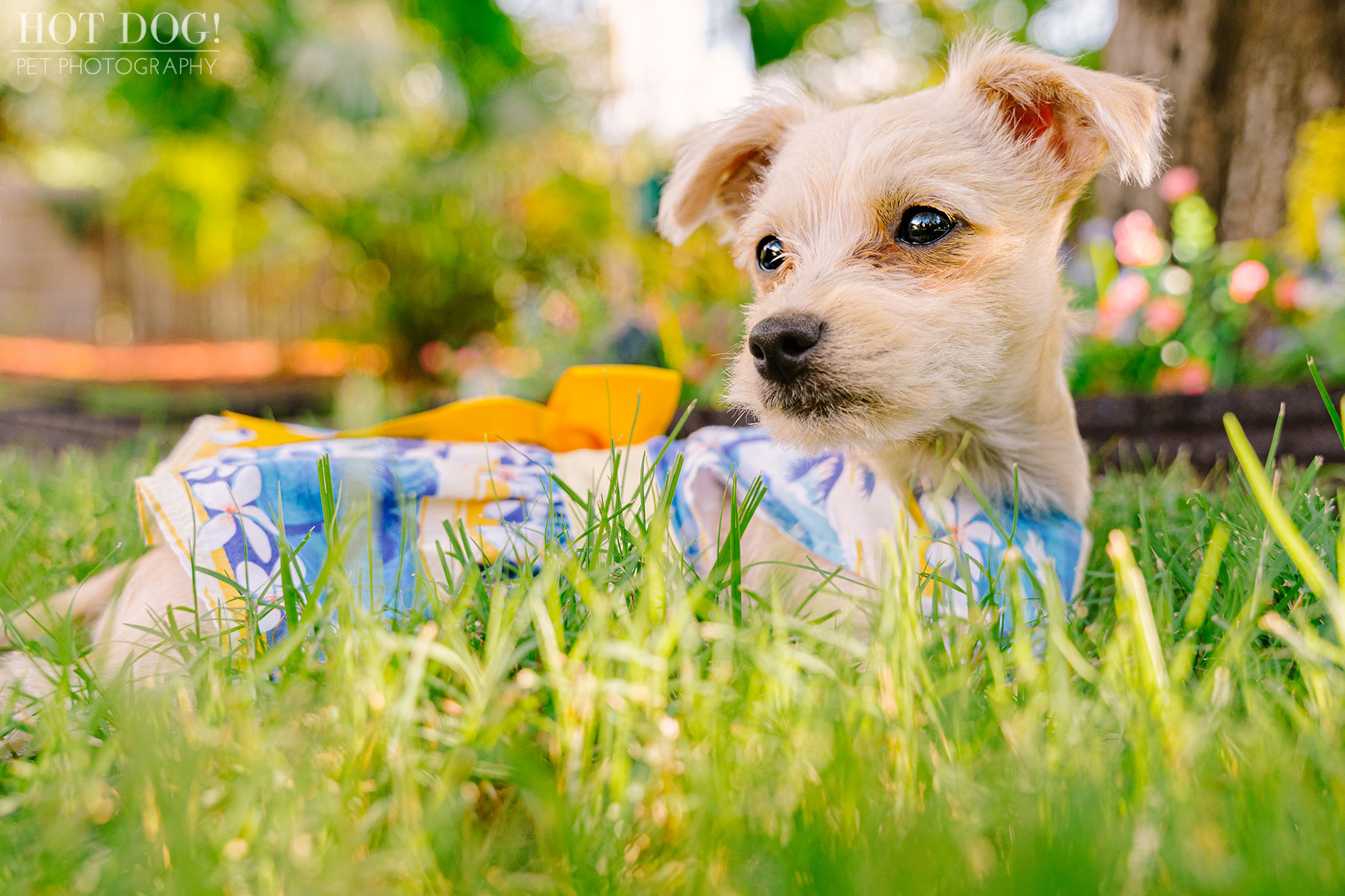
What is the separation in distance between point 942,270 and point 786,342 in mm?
399

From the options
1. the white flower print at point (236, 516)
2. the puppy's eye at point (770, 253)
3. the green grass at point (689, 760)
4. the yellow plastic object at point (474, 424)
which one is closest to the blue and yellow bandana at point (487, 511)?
the white flower print at point (236, 516)

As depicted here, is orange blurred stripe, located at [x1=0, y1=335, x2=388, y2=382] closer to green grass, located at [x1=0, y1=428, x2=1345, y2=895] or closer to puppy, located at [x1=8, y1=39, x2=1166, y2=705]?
puppy, located at [x1=8, y1=39, x2=1166, y2=705]

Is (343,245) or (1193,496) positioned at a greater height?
(343,245)

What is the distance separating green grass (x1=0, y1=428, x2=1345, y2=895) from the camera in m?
0.78

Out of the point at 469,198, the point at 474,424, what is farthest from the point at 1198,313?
the point at 469,198

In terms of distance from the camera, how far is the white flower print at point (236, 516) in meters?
1.50

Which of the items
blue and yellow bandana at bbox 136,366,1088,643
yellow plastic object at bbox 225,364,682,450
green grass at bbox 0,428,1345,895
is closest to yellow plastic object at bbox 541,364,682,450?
yellow plastic object at bbox 225,364,682,450

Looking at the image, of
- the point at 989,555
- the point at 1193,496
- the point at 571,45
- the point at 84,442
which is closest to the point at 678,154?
the point at 989,555

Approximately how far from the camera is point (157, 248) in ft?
33.0

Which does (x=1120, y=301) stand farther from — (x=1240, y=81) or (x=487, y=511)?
(x=487, y=511)

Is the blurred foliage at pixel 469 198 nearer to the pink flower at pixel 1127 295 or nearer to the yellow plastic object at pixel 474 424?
the pink flower at pixel 1127 295

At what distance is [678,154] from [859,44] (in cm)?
1271

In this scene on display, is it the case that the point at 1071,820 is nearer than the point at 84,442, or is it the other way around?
the point at 1071,820

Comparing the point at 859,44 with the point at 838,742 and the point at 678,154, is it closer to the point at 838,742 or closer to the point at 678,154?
the point at 678,154
